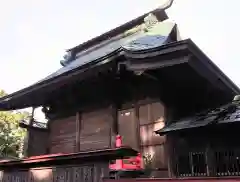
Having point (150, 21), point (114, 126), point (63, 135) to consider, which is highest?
point (150, 21)

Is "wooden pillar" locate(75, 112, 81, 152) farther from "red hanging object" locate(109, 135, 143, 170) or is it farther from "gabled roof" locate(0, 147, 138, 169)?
"gabled roof" locate(0, 147, 138, 169)

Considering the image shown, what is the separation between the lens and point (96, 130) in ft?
29.3

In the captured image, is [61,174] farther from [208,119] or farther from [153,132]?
[208,119]

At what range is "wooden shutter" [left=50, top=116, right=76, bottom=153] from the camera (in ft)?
31.3

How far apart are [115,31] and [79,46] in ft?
7.41

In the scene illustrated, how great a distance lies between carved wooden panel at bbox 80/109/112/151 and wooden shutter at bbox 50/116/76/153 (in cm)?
45

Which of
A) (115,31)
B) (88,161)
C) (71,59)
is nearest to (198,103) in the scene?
(88,161)

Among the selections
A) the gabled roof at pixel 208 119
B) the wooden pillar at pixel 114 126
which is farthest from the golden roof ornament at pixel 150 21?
the gabled roof at pixel 208 119

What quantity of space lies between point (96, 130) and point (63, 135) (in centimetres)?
152

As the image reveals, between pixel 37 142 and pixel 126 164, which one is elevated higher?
pixel 37 142

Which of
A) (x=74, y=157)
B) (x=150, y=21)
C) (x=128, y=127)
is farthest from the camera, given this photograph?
(x=150, y=21)

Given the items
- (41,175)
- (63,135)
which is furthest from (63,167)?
(63,135)

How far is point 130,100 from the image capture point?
8383mm

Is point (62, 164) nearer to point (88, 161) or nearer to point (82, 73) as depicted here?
point (88, 161)
